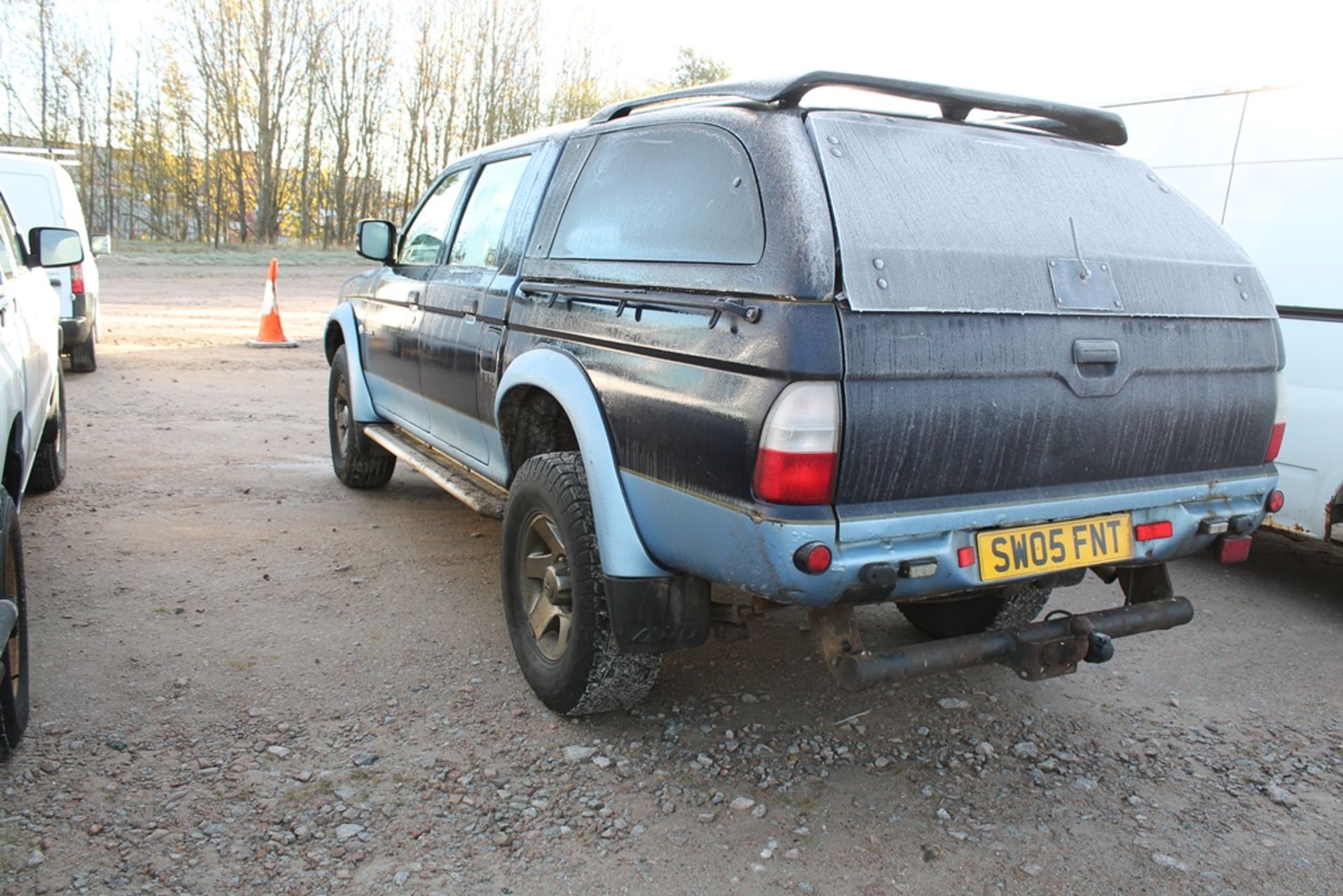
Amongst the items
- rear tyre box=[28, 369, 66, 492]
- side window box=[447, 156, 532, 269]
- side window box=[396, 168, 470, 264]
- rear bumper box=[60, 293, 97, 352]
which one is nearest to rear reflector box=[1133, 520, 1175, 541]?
side window box=[447, 156, 532, 269]

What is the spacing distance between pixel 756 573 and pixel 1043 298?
1.08 meters

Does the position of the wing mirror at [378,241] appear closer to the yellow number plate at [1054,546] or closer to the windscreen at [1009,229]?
the windscreen at [1009,229]

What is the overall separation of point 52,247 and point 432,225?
1891 millimetres

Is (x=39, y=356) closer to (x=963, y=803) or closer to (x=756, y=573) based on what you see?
(x=756, y=573)

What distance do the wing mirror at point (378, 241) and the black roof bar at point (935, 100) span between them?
1896 mm

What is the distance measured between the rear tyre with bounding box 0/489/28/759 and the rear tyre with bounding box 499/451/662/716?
1468 mm

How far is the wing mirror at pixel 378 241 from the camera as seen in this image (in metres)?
5.41

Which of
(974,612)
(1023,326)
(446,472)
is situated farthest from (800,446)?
(446,472)

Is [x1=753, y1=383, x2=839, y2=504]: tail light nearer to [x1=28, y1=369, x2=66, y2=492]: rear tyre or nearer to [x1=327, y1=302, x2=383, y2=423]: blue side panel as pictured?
[x1=327, y1=302, x2=383, y2=423]: blue side panel

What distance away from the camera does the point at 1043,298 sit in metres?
2.86

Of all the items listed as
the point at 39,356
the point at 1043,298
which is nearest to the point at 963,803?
the point at 1043,298

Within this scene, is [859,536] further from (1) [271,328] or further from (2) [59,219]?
(1) [271,328]

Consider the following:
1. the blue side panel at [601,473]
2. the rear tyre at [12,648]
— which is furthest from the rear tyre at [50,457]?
the blue side panel at [601,473]

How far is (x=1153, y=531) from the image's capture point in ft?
10.1
